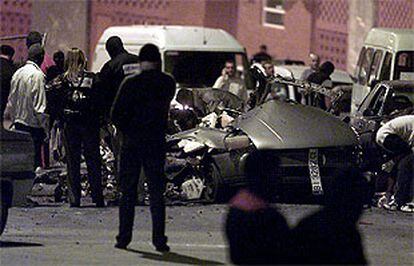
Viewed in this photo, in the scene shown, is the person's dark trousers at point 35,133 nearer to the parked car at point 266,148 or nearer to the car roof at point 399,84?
the parked car at point 266,148

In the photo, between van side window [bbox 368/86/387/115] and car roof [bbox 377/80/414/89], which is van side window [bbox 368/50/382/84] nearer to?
car roof [bbox 377/80/414/89]

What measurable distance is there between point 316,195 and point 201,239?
3074 mm

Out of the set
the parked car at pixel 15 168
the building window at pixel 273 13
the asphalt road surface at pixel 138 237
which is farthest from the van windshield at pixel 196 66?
the parked car at pixel 15 168

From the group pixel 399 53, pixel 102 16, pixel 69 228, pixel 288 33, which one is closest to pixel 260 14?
pixel 288 33

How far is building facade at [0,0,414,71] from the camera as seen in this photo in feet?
129

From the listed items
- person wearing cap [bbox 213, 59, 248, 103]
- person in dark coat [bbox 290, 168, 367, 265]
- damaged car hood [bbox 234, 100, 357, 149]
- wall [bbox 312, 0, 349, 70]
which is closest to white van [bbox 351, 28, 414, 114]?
person wearing cap [bbox 213, 59, 248, 103]

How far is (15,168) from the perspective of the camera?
1423cm

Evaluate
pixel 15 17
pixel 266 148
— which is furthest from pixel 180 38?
pixel 15 17

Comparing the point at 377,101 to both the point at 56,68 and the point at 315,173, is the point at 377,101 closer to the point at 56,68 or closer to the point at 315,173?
the point at 315,173

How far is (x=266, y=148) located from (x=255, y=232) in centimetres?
1024

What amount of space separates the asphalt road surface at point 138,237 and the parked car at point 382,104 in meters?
1.72

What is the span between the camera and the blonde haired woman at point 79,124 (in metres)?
17.9

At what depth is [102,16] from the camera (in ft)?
131

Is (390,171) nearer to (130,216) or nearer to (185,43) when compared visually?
(130,216)
